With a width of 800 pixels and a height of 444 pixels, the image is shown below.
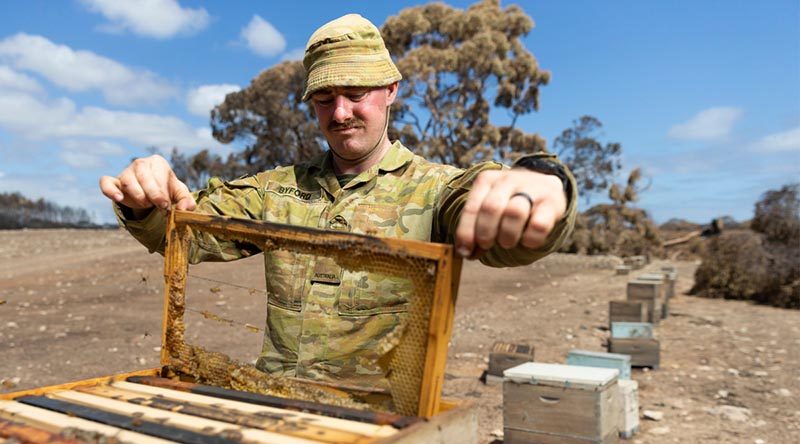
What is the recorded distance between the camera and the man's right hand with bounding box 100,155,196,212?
80.3 inches

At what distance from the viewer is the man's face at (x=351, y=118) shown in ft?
8.11

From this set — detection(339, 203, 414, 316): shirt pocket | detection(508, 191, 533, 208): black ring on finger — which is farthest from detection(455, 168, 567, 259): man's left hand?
detection(339, 203, 414, 316): shirt pocket

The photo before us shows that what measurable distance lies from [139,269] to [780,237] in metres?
15.7

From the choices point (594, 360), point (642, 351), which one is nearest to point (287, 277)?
point (594, 360)

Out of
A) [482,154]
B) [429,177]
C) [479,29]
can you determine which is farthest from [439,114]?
[429,177]

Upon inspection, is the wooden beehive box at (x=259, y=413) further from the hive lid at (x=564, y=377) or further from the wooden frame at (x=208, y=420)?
the hive lid at (x=564, y=377)

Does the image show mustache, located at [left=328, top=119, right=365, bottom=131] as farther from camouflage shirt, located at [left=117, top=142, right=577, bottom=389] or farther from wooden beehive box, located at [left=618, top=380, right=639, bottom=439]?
wooden beehive box, located at [left=618, top=380, right=639, bottom=439]

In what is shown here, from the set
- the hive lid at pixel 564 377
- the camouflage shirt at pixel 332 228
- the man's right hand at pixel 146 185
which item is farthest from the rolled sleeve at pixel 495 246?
the hive lid at pixel 564 377

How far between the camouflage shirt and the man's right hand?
15 centimetres

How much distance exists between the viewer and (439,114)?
3012cm

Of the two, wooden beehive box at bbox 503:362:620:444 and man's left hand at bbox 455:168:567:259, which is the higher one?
man's left hand at bbox 455:168:567:259

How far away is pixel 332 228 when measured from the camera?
8.00 ft

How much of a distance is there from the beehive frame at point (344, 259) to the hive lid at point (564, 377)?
12.3 ft

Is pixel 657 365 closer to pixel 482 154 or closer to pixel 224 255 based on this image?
pixel 224 255
